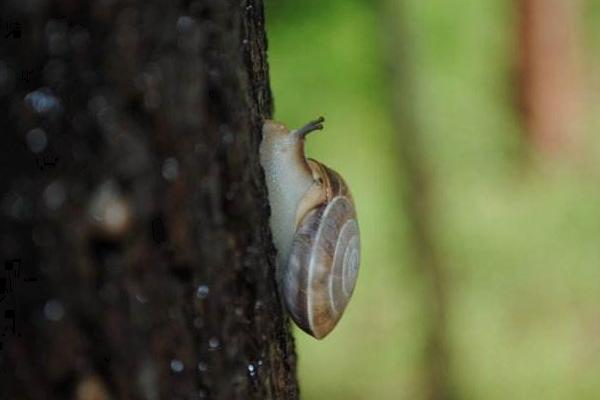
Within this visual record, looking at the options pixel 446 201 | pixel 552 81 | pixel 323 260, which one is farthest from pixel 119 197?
pixel 552 81

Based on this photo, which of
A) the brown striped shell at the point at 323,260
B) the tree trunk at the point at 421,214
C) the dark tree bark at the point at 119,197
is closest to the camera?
the dark tree bark at the point at 119,197

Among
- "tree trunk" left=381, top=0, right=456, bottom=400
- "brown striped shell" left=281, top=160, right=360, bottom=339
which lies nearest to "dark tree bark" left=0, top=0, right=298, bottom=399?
"brown striped shell" left=281, top=160, right=360, bottom=339

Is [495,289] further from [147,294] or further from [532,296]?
[147,294]

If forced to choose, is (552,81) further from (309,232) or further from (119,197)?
(119,197)

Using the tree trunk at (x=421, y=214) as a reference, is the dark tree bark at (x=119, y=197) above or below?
below

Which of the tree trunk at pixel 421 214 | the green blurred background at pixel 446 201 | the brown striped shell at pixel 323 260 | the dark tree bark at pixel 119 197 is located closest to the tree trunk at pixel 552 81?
the green blurred background at pixel 446 201

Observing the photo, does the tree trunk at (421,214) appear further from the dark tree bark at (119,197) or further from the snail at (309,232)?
the dark tree bark at (119,197)
